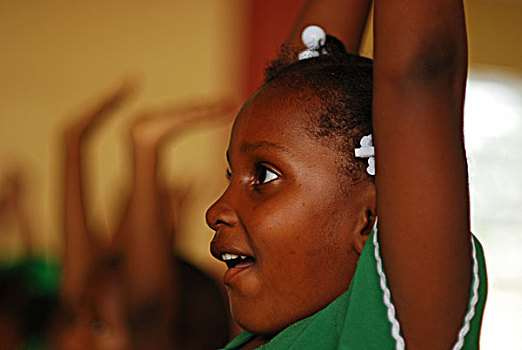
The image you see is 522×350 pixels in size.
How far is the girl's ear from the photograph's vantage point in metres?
0.51

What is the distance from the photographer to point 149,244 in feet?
4.44

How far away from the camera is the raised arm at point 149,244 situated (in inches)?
51.8

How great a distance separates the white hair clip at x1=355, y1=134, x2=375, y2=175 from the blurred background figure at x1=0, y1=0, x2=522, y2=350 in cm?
168

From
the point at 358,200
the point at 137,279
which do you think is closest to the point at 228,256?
the point at 358,200

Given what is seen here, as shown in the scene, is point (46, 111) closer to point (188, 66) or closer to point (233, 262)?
point (188, 66)

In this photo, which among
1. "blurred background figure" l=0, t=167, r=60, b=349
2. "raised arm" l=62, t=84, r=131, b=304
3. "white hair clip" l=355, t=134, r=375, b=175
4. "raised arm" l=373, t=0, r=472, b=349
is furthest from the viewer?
"blurred background figure" l=0, t=167, r=60, b=349

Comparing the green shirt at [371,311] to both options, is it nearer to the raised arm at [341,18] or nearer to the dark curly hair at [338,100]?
the dark curly hair at [338,100]

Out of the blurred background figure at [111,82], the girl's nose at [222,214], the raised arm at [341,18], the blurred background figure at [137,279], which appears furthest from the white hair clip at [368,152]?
the blurred background figure at [111,82]

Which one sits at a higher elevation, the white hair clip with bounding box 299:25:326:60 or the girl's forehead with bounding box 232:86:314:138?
the white hair clip with bounding box 299:25:326:60

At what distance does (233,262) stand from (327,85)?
162mm

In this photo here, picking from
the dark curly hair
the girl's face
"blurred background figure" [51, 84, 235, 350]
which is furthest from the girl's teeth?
"blurred background figure" [51, 84, 235, 350]

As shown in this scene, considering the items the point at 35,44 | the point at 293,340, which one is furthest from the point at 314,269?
the point at 35,44

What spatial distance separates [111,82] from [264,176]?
1906 mm

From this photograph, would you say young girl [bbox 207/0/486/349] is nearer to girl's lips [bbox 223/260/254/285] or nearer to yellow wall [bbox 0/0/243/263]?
girl's lips [bbox 223/260/254/285]
